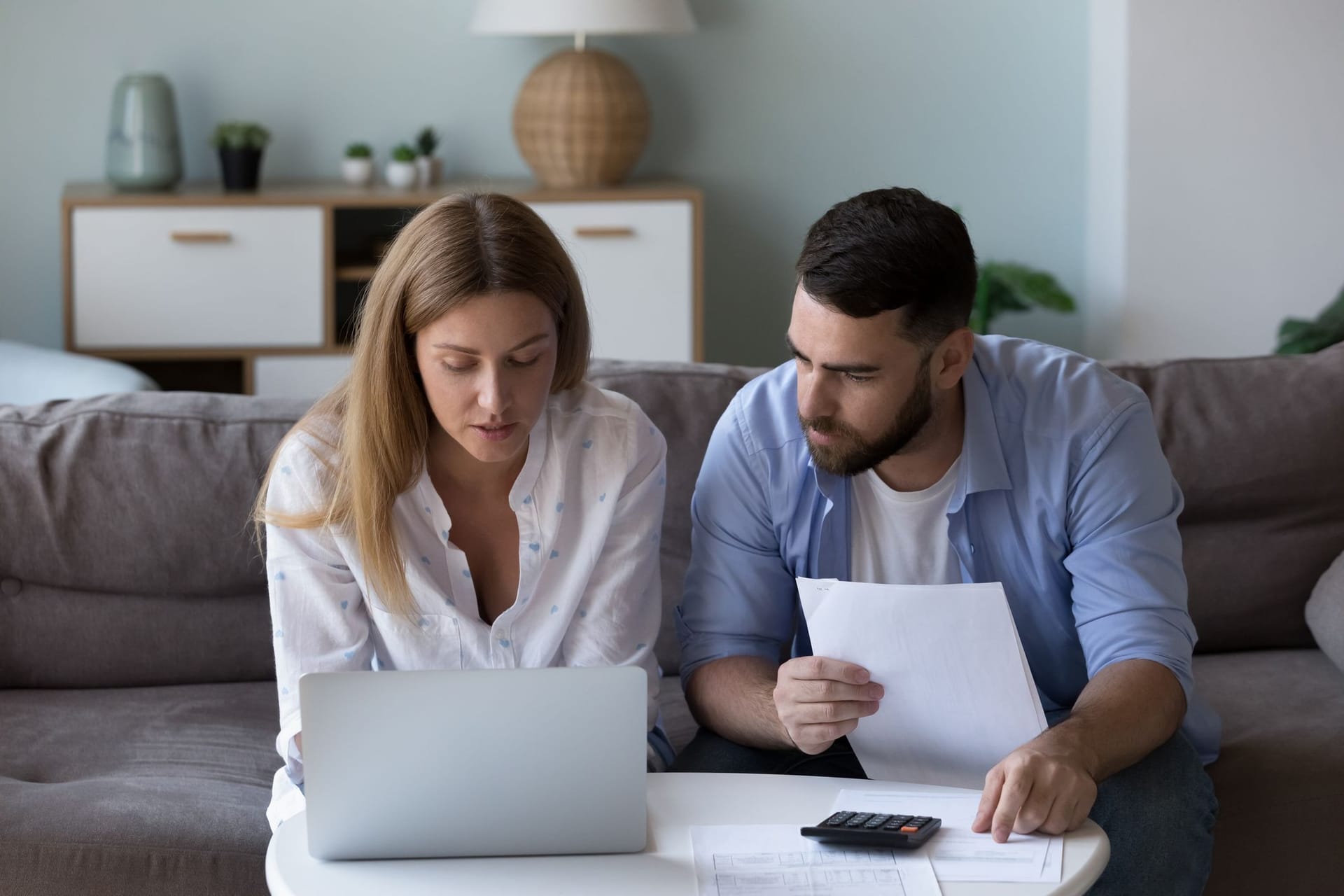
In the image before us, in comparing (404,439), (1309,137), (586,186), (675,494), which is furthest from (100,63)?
(1309,137)

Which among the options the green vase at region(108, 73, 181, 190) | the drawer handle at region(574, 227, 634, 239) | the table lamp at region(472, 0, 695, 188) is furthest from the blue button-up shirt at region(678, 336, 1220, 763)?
the green vase at region(108, 73, 181, 190)

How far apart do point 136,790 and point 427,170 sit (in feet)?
7.86

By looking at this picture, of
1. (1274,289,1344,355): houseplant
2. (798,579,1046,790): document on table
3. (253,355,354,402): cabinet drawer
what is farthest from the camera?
(253,355,354,402): cabinet drawer

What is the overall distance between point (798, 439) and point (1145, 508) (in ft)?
1.25

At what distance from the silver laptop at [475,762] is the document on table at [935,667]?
249 millimetres

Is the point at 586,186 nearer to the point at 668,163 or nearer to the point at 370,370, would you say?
the point at 668,163

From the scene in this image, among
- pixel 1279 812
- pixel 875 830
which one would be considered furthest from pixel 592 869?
pixel 1279 812

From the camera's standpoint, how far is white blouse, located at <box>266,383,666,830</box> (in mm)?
1541

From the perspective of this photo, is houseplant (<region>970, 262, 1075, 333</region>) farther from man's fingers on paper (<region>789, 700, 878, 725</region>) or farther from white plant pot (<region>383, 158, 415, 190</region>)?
man's fingers on paper (<region>789, 700, 878, 725</region>)

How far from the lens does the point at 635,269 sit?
374cm

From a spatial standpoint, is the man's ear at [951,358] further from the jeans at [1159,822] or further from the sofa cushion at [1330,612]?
the sofa cushion at [1330,612]

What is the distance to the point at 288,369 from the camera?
3.68 metres

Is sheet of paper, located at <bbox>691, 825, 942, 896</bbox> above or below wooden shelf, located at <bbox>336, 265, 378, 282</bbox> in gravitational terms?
below

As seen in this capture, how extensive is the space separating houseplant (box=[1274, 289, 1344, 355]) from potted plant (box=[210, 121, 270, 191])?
2595 millimetres
